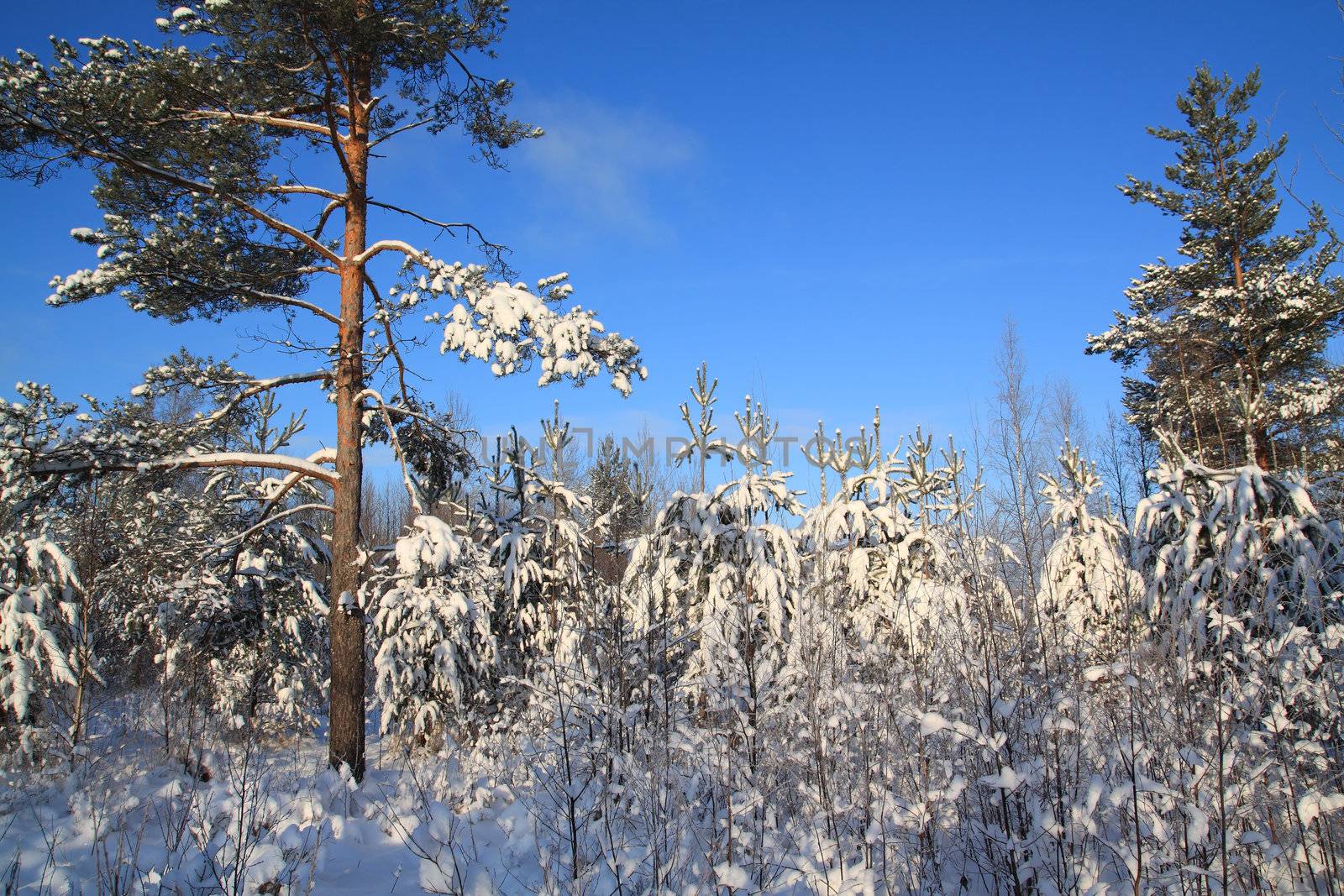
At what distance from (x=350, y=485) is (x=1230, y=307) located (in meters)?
17.9

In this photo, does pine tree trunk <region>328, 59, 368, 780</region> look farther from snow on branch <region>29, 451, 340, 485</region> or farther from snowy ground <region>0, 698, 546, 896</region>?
snowy ground <region>0, 698, 546, 896</region>

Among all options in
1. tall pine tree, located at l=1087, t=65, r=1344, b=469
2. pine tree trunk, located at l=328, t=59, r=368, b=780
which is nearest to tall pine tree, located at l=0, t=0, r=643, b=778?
pine tree trunk, located at l=328, t=59, r=368, b=780

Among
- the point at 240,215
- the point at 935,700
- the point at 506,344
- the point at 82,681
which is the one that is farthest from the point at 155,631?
the point at 935,700

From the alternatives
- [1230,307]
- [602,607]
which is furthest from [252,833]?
[1230,307]

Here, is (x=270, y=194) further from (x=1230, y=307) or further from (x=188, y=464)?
(x=1230, y=307)

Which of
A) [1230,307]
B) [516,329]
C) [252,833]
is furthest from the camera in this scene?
[1230,307]

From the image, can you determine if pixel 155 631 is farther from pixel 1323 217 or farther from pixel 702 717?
pixel 1323 217

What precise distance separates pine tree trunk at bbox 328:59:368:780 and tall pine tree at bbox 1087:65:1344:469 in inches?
579

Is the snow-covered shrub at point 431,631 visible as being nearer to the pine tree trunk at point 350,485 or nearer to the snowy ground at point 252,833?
the pine tree trunk at point 350,485

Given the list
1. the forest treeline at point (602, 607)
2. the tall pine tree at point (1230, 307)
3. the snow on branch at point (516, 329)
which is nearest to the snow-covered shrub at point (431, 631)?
the forest treeline at point (602, 607)

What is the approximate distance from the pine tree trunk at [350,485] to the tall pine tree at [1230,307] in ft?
48.3

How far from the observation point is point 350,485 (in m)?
6.73

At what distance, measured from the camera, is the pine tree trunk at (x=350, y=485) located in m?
6.42

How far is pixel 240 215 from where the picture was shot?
6691mm
